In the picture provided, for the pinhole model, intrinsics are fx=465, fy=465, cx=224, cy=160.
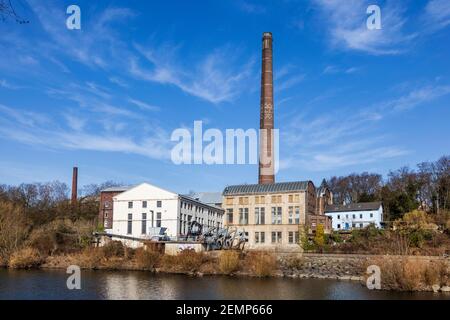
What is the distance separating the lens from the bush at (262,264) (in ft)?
135

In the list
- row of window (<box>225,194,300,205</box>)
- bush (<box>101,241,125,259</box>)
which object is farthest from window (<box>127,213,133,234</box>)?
row of window (<box>225,194,300,205</box>)

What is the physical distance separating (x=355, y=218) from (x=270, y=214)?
83.5 feet

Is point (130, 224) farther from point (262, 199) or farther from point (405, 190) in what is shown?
point (405, 190)

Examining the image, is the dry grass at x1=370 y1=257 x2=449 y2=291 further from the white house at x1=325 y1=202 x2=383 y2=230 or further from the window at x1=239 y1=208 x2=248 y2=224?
the white house at x1=325 y1=202 x2=383 y2=230

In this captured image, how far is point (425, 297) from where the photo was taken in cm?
2770

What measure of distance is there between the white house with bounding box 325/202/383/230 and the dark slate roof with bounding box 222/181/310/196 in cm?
1799

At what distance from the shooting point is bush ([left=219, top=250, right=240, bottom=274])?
141 feet

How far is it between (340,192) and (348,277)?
63.5m

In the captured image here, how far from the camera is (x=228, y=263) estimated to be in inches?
1689

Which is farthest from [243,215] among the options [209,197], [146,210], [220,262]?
[220,262]

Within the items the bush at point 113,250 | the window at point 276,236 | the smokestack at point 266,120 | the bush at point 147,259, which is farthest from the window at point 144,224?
the window at point 276,236

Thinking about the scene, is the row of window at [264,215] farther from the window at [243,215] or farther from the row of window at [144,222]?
the row of window at [144,222]
